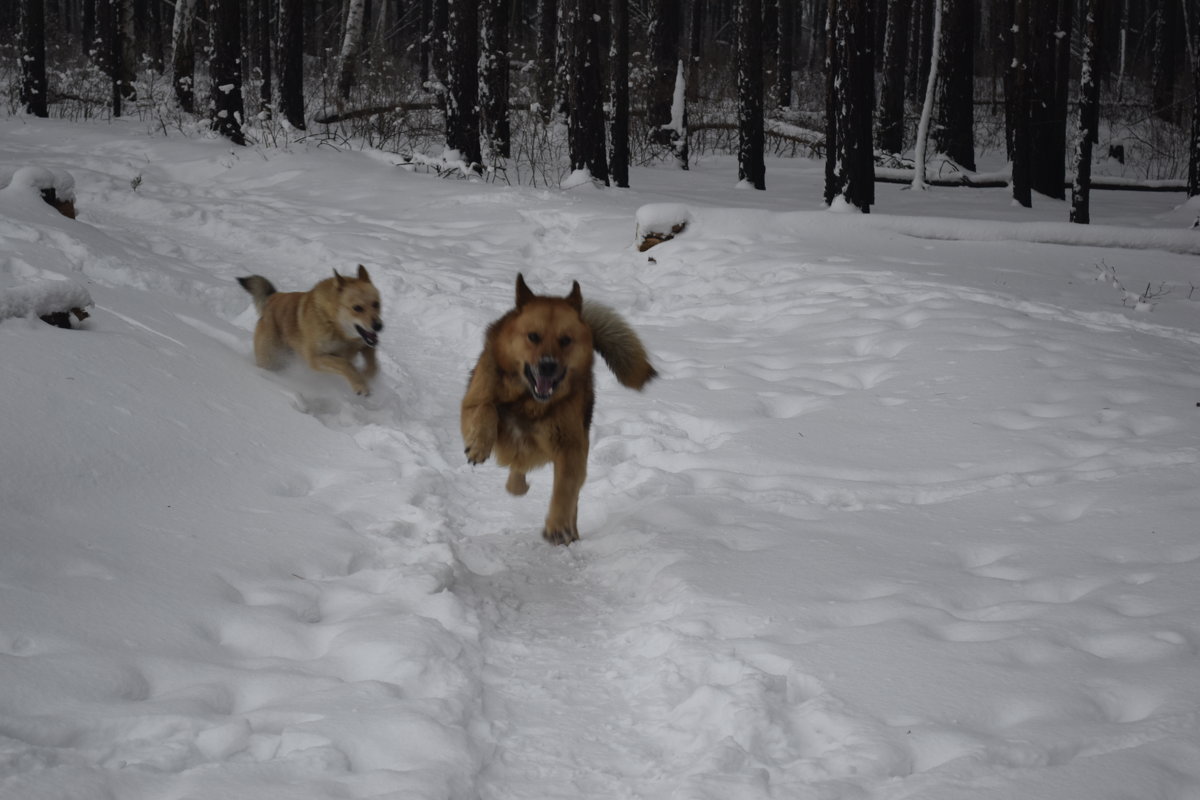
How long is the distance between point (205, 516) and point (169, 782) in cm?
203

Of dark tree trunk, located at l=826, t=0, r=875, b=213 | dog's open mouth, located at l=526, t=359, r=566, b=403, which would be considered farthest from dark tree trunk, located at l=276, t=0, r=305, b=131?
dog's open mouth, located at l=526, t=359, r=566, b=403

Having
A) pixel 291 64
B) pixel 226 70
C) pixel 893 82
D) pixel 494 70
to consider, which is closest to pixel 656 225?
pixel 494 70

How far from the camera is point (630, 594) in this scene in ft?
13.7

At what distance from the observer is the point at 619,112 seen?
15914mm

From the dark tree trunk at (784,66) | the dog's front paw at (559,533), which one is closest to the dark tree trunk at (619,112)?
the dog's front paw at (559,533)

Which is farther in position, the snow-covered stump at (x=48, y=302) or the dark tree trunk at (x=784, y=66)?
the dark tree trunk at (x=784, y=66)

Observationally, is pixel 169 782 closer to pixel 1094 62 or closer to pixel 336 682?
pixel 336 682

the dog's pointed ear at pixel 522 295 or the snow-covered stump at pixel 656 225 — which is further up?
→ the snow-covered stump at pixel 656 225

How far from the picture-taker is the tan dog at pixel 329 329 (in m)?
6.86

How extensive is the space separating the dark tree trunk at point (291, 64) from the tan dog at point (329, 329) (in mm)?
11548

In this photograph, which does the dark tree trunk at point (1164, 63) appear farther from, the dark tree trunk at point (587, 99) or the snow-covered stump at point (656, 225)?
the snow-covered stump at point (656, 225)

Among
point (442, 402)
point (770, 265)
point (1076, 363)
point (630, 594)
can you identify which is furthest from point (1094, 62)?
point (630, 594)

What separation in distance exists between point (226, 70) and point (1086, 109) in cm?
1244

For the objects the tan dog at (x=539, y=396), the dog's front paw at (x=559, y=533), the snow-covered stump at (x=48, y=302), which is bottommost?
the dog's front paw at (x=559, y=533)
